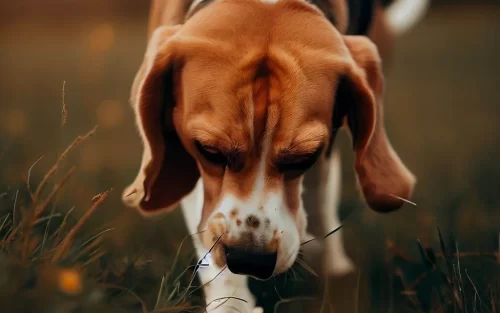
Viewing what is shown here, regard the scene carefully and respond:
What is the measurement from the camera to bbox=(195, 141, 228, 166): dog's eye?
240cm

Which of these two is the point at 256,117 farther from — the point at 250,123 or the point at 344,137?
the point at 344,137

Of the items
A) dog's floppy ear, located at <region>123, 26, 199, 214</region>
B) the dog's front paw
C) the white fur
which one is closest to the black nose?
the dog's front paw

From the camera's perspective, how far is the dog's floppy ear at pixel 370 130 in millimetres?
2611

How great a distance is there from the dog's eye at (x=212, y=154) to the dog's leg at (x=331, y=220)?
0.72 metres

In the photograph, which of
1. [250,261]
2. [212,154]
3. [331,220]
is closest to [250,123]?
[212,154]

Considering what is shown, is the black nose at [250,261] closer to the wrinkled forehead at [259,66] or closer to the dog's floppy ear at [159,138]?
the wrinkled forehead at [259,66]

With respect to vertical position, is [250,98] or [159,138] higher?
[250,98]

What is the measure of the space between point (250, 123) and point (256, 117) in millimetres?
24

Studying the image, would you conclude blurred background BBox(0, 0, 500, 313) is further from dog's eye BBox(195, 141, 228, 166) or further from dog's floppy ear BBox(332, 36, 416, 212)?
dog's eye BBox(195, 141, 228, 166)

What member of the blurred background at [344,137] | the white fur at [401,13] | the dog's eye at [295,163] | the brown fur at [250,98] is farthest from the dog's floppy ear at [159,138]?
the white fur at [401,13]

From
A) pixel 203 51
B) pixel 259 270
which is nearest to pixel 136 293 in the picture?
pixel 259 270

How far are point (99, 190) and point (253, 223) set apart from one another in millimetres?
1518

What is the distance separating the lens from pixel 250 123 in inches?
92.0

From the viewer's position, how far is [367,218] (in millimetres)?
3584
